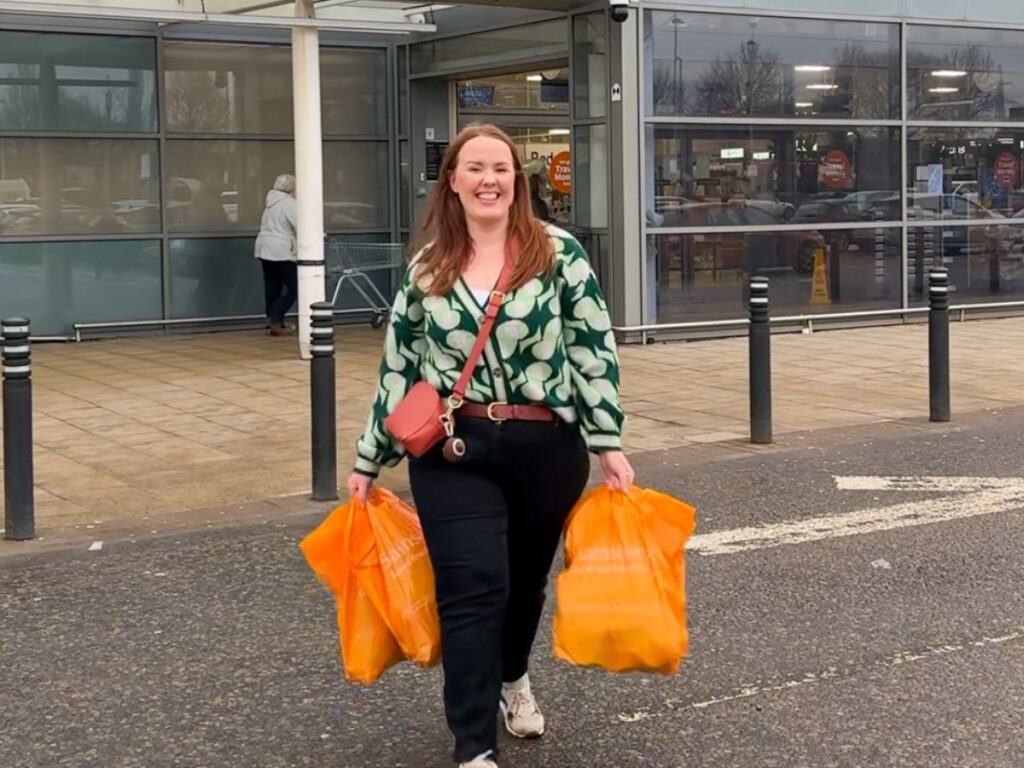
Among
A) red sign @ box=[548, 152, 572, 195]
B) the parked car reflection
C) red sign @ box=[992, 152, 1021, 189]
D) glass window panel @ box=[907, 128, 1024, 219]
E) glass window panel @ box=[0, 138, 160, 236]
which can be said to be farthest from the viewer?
red sign @ box=[992, 152, 1021, 189]

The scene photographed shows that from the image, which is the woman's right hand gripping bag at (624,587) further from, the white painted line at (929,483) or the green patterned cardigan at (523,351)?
the white painted line at (929,483)

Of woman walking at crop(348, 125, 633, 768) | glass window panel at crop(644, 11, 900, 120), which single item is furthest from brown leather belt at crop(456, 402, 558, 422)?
glass window panel at crop(644, 11, 900, 120)

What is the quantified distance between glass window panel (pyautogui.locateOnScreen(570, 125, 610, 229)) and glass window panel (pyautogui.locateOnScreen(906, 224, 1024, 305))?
158 inches

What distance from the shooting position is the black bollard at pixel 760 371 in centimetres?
980

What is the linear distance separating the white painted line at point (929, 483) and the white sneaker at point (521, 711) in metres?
4.33

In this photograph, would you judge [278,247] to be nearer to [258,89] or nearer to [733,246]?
[258,89]

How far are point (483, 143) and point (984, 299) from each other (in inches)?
587

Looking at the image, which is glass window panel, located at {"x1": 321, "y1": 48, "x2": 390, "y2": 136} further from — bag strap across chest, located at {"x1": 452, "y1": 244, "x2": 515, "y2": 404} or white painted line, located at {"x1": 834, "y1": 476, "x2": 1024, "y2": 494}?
bag strap across chest, located at {"x1": 452, "y1": 244, "x2": 515, "y2": 404}

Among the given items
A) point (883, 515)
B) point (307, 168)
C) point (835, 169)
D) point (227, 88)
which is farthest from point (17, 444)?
point (835, 169)

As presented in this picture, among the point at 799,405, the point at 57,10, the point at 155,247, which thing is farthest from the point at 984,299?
the point at 57,10

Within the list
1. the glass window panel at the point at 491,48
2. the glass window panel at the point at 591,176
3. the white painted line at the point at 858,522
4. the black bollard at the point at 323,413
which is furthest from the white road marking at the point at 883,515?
the glass window panel at the point at 491,48

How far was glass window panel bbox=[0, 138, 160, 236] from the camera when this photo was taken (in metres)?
15.5

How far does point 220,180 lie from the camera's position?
54.6 ft

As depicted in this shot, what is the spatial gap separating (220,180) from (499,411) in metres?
13.3
